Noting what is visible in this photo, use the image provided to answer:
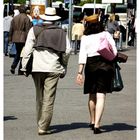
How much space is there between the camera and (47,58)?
29.2 feet

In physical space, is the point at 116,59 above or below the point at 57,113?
above

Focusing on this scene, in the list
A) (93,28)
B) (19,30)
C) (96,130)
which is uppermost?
(93,28)

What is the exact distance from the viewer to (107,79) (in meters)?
9.27

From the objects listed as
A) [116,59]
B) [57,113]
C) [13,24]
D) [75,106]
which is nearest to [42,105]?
[116,59]

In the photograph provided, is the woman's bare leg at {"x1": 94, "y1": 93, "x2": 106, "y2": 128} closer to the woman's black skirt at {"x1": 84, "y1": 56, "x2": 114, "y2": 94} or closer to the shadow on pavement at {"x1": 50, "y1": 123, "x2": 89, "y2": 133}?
the woman's black skirt at {"x1": 84, "y1": 56, "x2": 114, "y2": 94}

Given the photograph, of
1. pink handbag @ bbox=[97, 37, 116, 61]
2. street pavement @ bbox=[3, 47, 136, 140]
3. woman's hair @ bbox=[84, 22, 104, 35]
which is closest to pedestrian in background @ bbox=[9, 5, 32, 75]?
street pavement @ bbox=[3, 47, 136, 140]

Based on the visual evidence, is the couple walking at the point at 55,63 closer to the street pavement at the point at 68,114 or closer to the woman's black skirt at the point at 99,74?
the woman's black skirt at the point at 99,74

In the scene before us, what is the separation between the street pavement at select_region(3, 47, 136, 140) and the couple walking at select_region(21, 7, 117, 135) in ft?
1.03

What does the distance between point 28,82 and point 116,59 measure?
701 cm

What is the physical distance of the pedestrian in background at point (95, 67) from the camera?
920 centimetres

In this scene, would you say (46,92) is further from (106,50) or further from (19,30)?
(19,30)

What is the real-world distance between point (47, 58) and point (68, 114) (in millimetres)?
2345

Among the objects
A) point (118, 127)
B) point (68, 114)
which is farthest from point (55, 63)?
point (68, 114)

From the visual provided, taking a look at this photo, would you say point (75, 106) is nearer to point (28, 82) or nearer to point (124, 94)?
point (124, 94)
